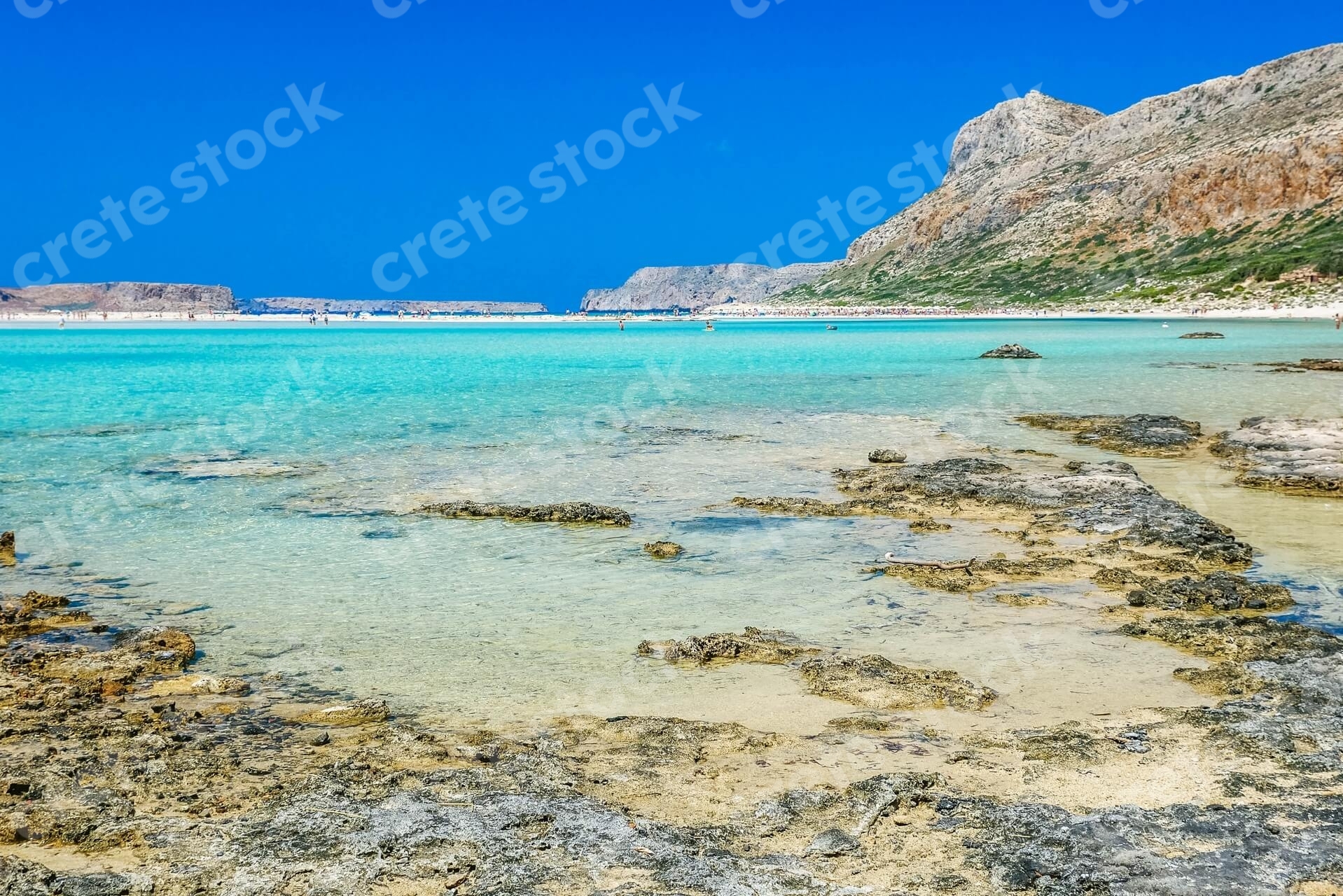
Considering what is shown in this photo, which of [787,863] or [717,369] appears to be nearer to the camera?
[787,863]

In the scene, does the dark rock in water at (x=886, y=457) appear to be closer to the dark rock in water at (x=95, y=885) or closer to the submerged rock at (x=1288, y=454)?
the submerged rock at (x=1288, y=454)

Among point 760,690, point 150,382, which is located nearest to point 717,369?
point 150,382

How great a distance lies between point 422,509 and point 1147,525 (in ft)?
30.4

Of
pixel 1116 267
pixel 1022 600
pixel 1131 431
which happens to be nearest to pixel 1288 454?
pixel 1131 431

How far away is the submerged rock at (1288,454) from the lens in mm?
14812

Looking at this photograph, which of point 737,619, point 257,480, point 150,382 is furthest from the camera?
point 150,382

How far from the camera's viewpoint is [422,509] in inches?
570

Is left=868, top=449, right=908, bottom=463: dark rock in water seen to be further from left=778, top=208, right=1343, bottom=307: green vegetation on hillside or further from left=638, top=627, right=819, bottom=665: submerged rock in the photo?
left=778, top=208, right=1343, bottom=307: green vegetation on hillside

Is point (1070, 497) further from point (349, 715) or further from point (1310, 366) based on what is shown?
point (1310, 366)

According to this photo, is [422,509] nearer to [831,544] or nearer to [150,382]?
[831,544]

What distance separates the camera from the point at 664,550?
11.9 meters

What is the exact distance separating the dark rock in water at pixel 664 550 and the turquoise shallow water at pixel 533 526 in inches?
9.0

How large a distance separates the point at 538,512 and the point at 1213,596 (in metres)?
8.04

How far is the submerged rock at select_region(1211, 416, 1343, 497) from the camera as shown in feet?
48.6
